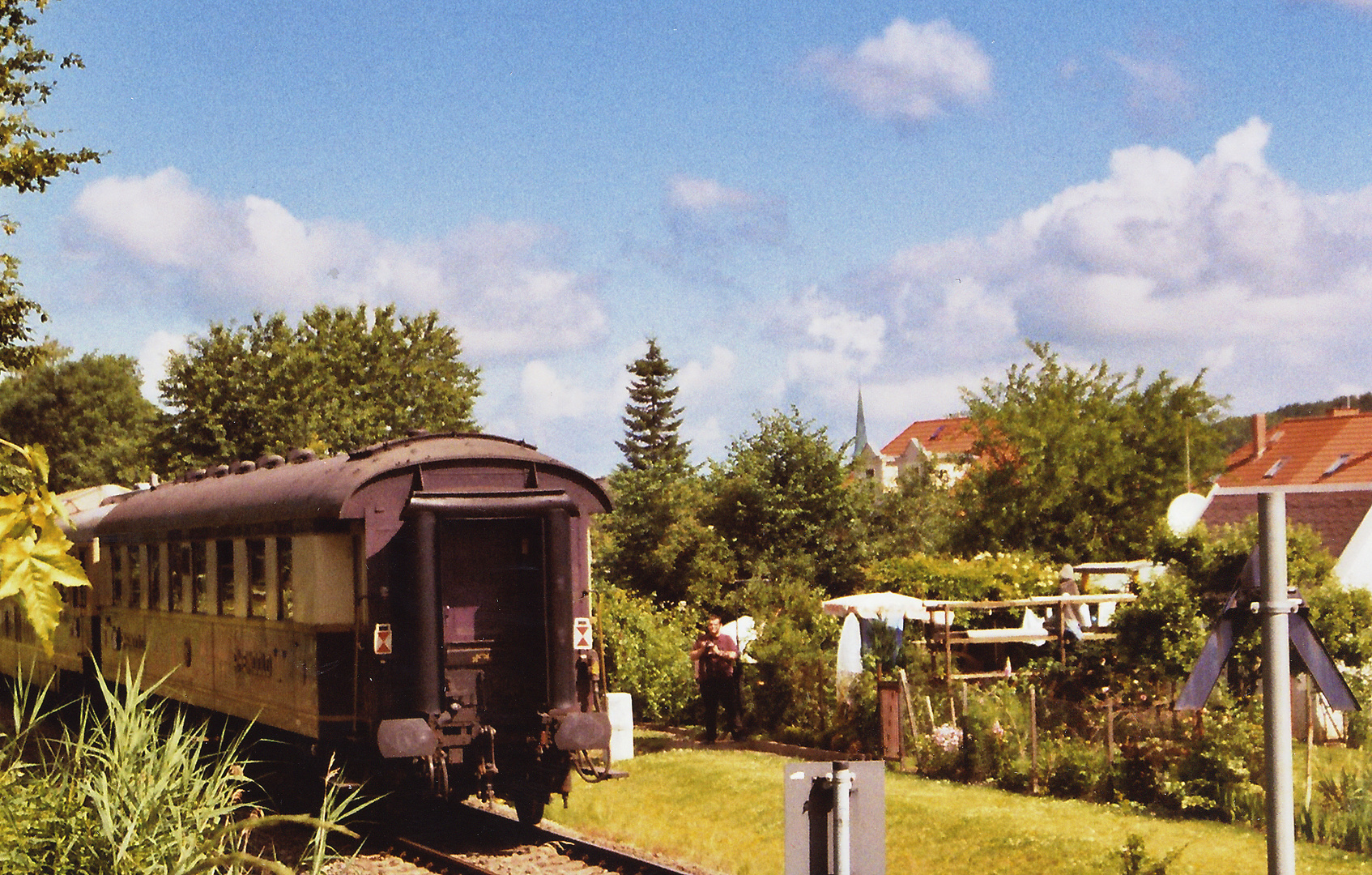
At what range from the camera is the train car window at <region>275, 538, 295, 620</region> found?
13.7m

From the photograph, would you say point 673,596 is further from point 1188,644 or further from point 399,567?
point 399,567

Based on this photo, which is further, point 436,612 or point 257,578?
point 257,578

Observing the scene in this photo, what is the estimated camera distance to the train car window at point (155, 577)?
1798cm

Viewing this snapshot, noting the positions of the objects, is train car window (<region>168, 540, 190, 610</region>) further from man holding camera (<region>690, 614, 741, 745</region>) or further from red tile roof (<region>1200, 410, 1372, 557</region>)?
red tile roof (<region>1200, 410, 1372, 557</region>)

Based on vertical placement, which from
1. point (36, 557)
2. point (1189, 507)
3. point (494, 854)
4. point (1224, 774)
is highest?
point (1189, 507)

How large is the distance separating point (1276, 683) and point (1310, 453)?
61684 millimetres

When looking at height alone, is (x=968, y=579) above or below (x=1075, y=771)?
above

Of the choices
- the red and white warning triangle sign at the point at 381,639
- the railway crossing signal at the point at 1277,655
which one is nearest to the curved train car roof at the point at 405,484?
the red and white warning triangle sign at the point at 381,639

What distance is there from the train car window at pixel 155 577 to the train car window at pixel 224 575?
2.52 metres

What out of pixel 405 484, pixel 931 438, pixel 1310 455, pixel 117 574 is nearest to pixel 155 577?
pixel 117 574

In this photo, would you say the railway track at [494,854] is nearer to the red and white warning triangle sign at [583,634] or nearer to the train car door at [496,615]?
the train car door at [496,615]

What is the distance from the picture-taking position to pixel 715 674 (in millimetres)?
19688

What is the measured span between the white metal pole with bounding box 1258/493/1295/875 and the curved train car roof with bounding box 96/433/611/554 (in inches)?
353

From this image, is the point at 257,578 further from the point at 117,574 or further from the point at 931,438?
the point at 931,438
